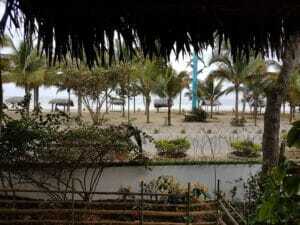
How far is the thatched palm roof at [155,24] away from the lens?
1.79m

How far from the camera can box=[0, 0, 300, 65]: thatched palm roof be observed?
1.79 m

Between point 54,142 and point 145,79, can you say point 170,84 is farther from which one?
point 54,142

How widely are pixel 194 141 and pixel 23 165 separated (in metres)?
5.45

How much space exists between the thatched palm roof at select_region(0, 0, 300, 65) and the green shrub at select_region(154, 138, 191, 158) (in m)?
5.99

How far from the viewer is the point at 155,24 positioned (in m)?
2.09

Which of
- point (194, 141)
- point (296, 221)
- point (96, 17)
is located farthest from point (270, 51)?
point (194, 141)

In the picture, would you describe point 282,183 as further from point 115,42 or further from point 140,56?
point 140,56

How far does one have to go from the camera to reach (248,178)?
20.7 ft

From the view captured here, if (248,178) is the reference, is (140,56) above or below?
above

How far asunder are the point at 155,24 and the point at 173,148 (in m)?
6.45

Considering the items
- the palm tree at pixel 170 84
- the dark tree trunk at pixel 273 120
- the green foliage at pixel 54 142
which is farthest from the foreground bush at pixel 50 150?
the palm tree at pixel 170 84

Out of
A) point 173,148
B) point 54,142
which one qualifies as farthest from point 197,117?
point 54,142

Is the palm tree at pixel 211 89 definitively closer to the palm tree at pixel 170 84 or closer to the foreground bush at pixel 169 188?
the palm tree at pixel 170 84

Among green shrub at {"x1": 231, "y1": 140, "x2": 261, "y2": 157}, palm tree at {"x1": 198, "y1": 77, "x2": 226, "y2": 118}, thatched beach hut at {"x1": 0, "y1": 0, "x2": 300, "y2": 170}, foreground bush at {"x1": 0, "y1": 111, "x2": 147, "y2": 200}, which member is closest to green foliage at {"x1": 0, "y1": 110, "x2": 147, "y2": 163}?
foreground bush at {"x1": 0, "y1": 111, "x2": 147, "y2": 200}
